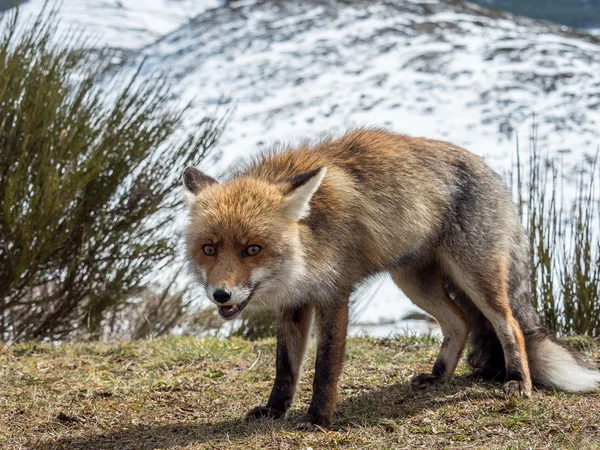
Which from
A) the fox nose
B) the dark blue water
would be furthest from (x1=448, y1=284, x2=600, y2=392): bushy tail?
the dark blue water

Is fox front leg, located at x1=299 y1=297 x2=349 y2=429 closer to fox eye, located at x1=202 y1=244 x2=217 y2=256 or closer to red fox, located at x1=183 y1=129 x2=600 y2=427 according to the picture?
red fox, located at x1=183 y1=129 x2=600 y2=427

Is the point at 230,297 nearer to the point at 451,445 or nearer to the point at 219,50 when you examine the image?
the point at 451,445

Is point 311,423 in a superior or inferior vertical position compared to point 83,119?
inferior

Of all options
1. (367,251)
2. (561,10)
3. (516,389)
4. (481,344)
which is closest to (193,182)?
(367,251)

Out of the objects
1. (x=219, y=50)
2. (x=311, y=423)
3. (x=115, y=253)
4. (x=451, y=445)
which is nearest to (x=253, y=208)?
(x=311, y=423)

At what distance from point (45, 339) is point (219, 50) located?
20.4 meters

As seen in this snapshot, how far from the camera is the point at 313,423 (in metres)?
4.31

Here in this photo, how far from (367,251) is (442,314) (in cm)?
103

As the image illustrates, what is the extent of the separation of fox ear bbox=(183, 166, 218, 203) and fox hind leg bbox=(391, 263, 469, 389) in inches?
60.0

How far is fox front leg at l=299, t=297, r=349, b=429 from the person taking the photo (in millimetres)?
4336

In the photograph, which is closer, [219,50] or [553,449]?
[553,449]

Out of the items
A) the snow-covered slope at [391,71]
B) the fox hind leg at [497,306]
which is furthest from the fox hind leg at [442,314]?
the snow-covered slope at [391,71]

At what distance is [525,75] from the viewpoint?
2156 centimetres

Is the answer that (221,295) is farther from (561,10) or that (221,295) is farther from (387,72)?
(561,10)
